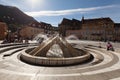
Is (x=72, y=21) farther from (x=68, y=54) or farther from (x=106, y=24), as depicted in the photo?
(x=68, y=54)

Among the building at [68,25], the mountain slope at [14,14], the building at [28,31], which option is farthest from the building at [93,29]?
the mountain slope at [14,14]

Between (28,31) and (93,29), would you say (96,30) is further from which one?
(28,31)

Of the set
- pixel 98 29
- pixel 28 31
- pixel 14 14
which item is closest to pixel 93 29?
pixel 98 29

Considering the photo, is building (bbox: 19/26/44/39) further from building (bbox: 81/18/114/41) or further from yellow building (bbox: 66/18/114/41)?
building (bbox: 81/18/114/41)

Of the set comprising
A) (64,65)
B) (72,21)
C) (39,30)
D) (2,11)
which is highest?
(2,11)

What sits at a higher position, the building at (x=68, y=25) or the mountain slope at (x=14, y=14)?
the mountain slope at (x=14, y=14)

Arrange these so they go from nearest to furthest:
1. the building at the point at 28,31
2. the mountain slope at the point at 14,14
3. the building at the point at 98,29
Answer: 1. the building at the point at 28,31
2. the building at the point at 98,29
3. the mountain slope at the point at 14,14

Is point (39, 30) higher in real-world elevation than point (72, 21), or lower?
lower

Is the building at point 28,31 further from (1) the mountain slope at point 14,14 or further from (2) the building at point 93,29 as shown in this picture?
(1) the mountain slope at point 14,14

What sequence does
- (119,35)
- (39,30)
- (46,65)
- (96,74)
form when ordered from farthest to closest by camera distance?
(39,30) → (119,35) → (46,65) → (96,74)

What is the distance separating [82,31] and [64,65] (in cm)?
5501

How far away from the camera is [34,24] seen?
57.2m

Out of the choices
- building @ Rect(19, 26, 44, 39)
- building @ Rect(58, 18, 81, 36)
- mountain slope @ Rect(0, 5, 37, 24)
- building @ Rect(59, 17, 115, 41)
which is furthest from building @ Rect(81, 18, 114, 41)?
mountain slope @ Rect(0, 5, 37, 24)

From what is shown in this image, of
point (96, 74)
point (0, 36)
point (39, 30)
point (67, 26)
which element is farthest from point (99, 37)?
point (96, 74)
